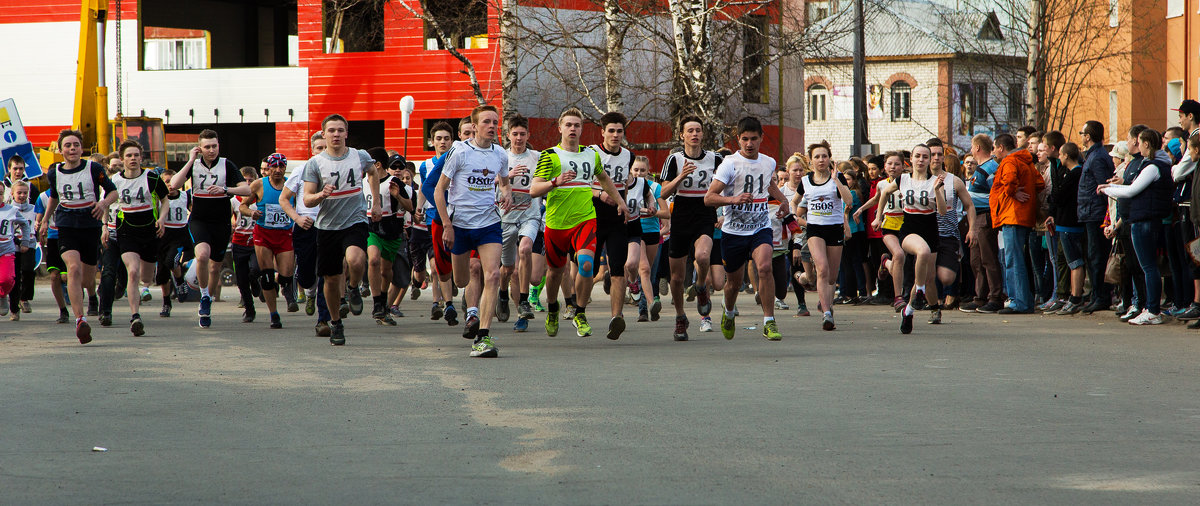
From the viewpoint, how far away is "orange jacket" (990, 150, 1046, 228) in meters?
15.1

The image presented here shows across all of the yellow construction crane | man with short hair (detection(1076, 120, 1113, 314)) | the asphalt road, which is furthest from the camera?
the yellow construction crane

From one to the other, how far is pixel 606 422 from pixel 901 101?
67.6m

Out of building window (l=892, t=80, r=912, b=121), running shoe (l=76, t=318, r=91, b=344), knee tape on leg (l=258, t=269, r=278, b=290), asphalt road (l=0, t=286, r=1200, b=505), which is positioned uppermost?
building window (l=892, t=80, r=912, b=121)

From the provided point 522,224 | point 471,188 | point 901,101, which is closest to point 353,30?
point 522,224

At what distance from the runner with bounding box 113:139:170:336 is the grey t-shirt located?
2.47 m

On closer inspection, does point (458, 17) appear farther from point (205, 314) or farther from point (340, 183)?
point (340, 183)

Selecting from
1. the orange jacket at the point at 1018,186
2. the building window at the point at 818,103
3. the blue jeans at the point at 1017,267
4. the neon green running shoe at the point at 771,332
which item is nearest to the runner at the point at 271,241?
the neon green running shoe at the point at 771,332

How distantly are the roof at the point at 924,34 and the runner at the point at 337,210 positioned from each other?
15.5 m

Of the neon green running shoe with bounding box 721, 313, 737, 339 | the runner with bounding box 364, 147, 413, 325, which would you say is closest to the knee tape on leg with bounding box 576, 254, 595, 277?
the neon green running shoe with bounding box 721, 313, 737, 339

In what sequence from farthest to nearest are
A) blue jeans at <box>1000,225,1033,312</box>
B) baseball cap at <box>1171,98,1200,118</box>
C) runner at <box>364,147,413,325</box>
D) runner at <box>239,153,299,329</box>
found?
blue jeans at <box>1000,225,1033,312</box> < runner at <box>364,147,413,325</box> < runner at <box>239,153,299,329</box> < baseball cap at <box>1171,98,1200,118</box>

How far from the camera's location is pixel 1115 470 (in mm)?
5629

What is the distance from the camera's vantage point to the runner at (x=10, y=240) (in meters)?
14.4

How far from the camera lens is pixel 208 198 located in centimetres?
1378

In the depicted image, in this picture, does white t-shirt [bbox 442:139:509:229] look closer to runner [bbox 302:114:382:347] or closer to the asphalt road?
runner [bbox 302:114:382:347]
